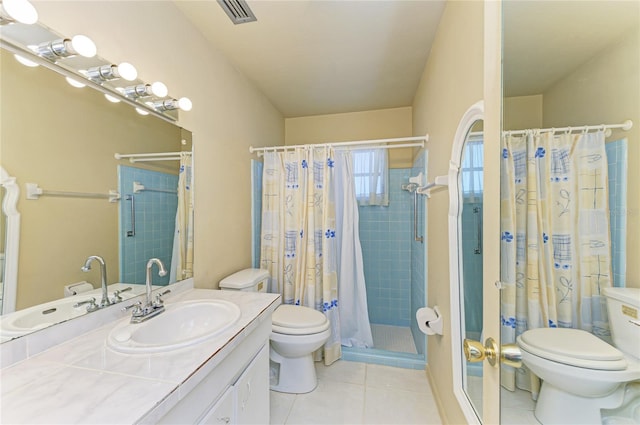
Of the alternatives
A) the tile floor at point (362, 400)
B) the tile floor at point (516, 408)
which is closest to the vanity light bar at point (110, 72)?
the tile floor at point (516, 408)

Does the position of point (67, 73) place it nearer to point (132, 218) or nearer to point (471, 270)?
point (132, 218)

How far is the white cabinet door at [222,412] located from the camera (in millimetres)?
830

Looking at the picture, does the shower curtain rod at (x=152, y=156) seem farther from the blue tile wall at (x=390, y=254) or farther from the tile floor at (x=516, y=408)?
the blue tile wall at (x=390, y=254)

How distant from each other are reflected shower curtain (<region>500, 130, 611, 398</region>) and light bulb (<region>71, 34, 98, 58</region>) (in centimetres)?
143

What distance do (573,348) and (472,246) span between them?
63cm

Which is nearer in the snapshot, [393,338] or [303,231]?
[303,231]

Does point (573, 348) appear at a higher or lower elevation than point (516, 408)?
higher

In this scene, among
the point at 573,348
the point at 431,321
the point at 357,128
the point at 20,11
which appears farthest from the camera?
the point at 357,128

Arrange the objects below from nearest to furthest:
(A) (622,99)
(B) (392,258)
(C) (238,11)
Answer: (A) (622,99) < (C) (238,11) < (B) (392,258)

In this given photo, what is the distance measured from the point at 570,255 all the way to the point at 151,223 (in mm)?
1608

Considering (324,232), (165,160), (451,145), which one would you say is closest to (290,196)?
(324,232)

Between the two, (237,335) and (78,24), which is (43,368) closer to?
(237,335)

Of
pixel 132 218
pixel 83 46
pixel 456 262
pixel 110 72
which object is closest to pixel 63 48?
pixel 83 46

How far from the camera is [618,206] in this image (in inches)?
15.0
